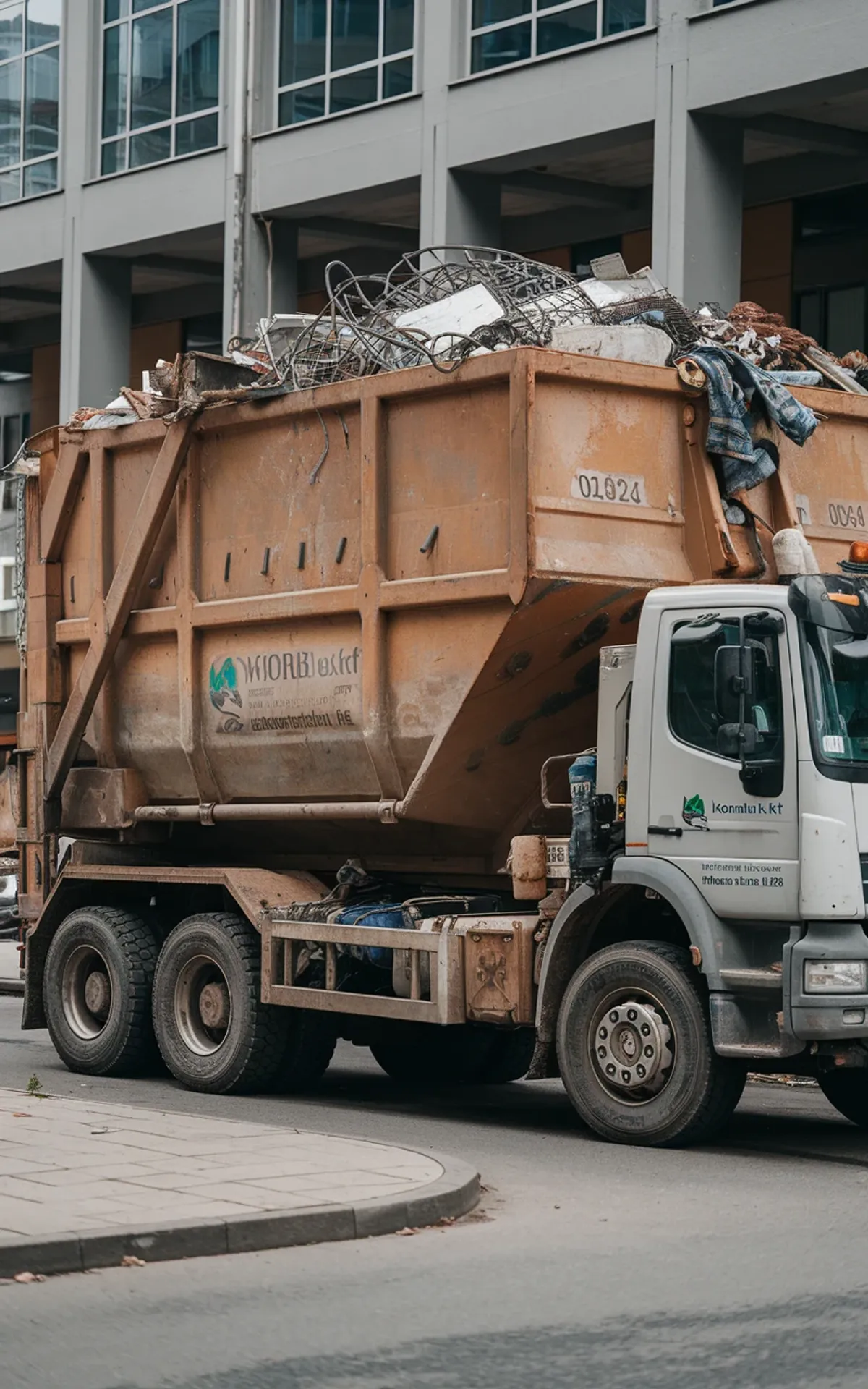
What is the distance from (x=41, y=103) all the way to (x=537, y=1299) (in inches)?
1097

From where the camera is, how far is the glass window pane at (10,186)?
31734 millimetres

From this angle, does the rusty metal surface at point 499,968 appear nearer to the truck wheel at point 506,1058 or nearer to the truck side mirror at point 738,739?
the truck side mirror at point 738,739

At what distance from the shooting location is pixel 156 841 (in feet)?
43.8

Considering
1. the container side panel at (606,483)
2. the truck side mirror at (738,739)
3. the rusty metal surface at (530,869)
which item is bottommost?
the rusty metal surface at (530,869)

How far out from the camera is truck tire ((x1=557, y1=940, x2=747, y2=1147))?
966 centimetres

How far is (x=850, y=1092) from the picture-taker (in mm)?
10906

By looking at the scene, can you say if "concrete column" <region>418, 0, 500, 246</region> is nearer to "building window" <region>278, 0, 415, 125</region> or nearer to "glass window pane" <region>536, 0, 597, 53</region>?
"building window" <region>278, 0, 415, 125</region>

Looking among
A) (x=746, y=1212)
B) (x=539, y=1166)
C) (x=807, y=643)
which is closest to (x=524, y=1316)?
(x=746, y=1212)

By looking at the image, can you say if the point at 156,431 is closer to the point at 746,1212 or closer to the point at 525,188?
the point at 746,1212

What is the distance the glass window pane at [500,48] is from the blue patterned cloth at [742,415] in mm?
14290

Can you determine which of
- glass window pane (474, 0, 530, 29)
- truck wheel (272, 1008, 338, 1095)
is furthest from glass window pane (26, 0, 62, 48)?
truck wheel (272, 1008, 338, 1095)

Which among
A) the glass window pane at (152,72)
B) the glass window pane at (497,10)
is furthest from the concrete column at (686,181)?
the glass window pane at (152,72)

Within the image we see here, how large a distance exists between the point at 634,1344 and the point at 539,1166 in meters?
3.45

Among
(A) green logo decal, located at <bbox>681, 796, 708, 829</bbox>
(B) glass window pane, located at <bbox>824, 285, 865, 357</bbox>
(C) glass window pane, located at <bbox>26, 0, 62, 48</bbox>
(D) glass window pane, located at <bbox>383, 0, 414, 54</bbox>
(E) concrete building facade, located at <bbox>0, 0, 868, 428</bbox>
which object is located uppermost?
(C) glass window pane, located at <bbox>26, 0, 62, 48</bbox>
